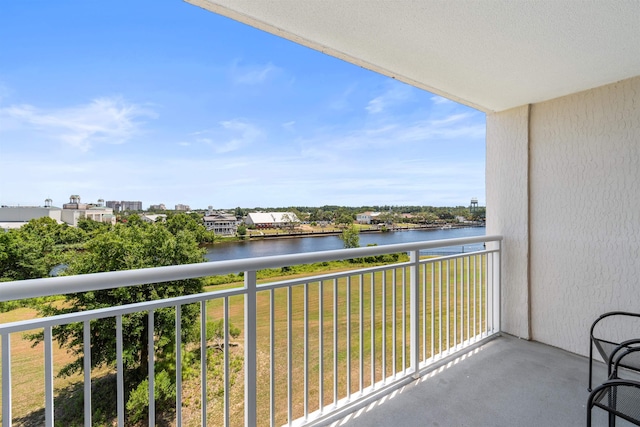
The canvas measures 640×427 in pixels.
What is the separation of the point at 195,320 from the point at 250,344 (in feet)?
9.95

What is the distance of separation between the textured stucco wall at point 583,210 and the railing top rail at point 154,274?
189 cm

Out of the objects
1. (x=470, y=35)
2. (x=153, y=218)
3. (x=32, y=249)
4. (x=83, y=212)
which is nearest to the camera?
(x=470, y=35)

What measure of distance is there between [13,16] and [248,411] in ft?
12.8

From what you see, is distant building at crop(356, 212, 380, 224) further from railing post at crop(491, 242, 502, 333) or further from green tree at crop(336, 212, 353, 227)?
railing post at crop(491, 242, 502, 333)

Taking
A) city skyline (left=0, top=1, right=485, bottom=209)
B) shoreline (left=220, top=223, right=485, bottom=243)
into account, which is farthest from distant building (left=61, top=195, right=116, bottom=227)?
shoreline (left=220, top=223, right=485, bottom=243)

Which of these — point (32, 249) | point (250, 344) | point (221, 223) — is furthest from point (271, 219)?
point (32, 249)

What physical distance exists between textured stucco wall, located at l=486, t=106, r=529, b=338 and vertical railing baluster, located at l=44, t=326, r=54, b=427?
11.9 feet

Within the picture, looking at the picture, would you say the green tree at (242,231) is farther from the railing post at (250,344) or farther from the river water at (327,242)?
the railing post at (250,344)

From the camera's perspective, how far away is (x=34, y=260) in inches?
82.3

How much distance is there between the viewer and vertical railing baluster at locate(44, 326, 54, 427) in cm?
111

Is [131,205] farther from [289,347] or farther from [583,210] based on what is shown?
[583,210]

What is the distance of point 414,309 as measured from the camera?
7.99ft

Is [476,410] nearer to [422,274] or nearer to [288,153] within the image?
[422,274]

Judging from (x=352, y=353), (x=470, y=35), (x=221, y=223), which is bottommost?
(x=352, y=353)
